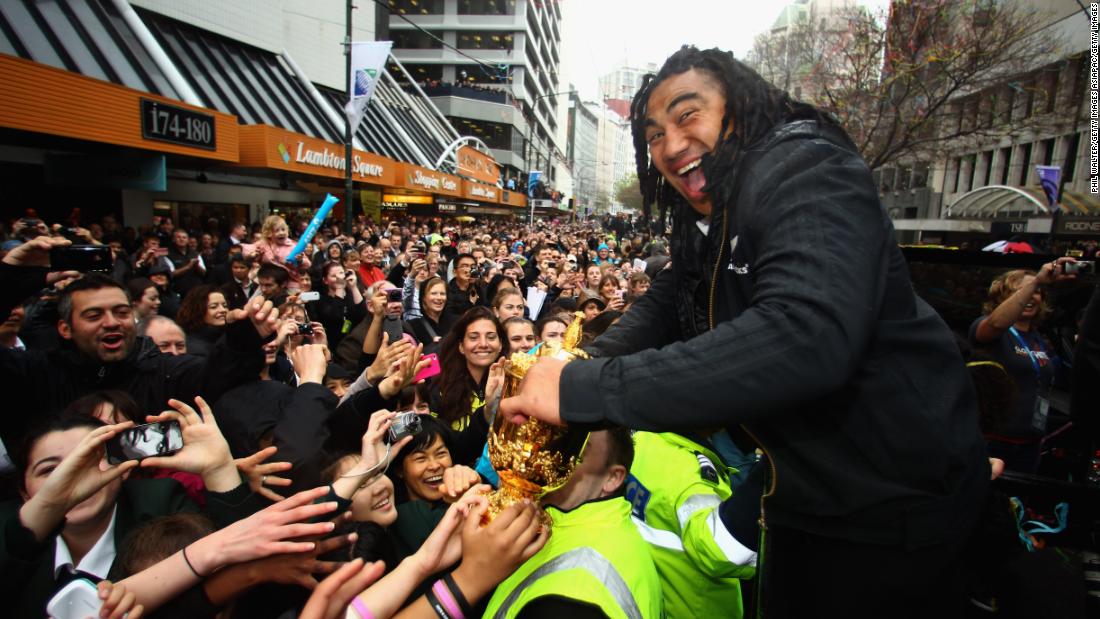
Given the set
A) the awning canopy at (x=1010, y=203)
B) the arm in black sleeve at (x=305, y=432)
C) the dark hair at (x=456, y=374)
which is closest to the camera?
the arm in black sleeve at (x=305, y=432)

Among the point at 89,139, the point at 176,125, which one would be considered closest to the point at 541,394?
the point at 89,139

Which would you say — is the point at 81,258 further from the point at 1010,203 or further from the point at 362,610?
the point at 1010,203

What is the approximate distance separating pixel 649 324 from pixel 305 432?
1.98 metres

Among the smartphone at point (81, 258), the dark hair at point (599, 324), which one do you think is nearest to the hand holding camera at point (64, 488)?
the smartphone at point (81, 258)

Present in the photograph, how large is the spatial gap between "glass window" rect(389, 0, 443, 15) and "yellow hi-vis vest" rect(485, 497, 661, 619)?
60264mm

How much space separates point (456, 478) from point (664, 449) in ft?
3.61

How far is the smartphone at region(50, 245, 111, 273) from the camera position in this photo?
3.46 m

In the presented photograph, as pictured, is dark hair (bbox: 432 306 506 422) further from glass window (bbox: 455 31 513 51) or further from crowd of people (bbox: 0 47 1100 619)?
glass window (bbox: 455 31 513 51)

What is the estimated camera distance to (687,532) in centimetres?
218

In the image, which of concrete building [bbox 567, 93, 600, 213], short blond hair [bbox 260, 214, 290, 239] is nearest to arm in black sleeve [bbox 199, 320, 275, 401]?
short blond hair [bbox 260, 214, 290, 239]

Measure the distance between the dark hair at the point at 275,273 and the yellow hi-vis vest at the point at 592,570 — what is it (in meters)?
5.63

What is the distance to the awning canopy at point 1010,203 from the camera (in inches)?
704

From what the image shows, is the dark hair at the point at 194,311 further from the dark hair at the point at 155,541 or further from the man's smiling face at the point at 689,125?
the man's smiling face at the point at 689,125

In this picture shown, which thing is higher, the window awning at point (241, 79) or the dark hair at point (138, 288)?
the window awning at point (241, 79)
